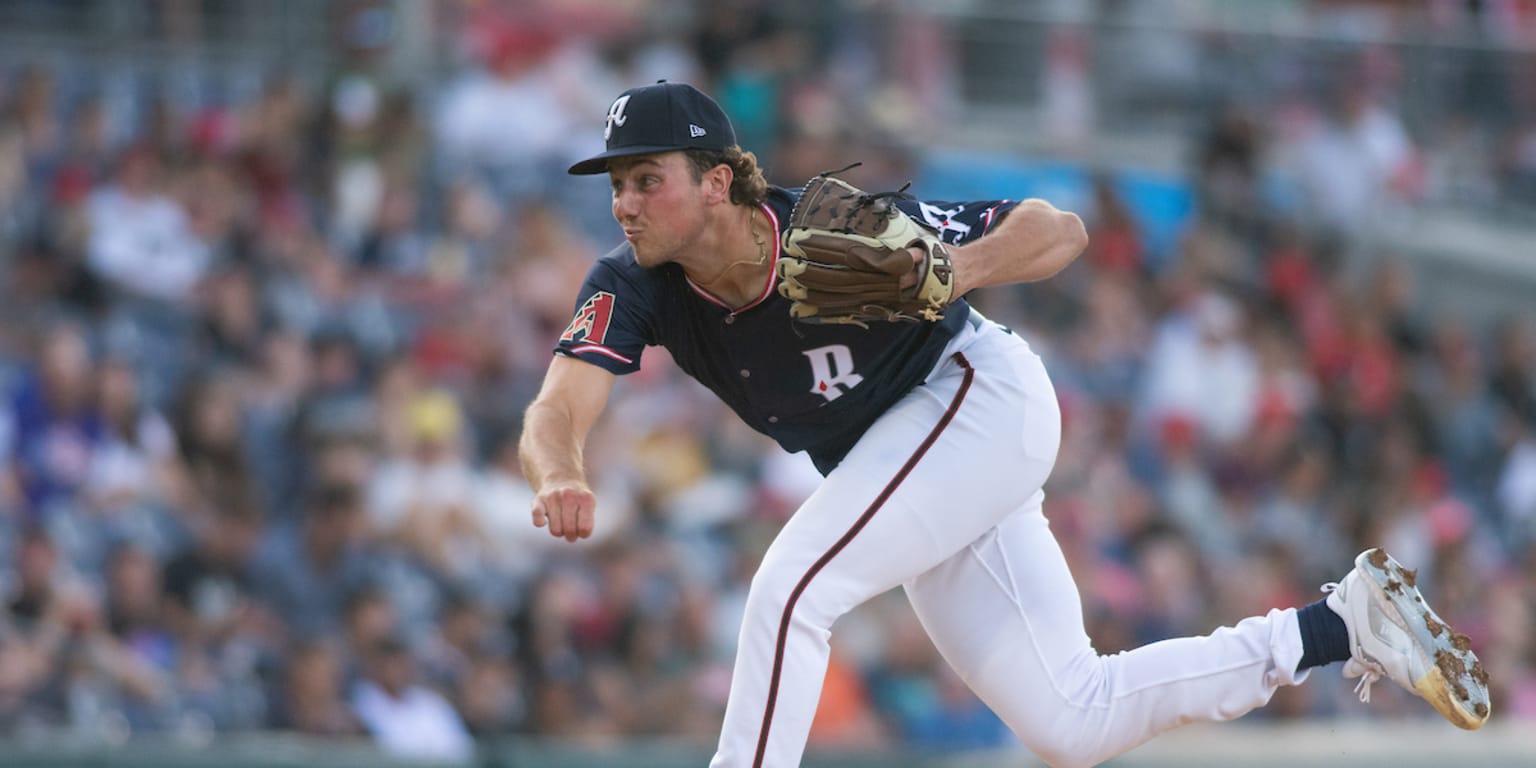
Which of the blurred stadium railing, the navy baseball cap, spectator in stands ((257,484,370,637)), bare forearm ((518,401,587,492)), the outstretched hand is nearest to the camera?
the outstretched hand

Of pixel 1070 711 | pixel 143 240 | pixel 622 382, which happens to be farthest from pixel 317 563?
pixel 1070 711

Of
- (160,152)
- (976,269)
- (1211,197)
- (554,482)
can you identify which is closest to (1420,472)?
(1211,197)

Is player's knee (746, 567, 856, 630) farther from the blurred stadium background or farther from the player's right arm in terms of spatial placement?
the blurred stadium background

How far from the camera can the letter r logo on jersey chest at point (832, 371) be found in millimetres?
5012

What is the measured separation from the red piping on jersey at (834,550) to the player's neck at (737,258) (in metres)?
0.54

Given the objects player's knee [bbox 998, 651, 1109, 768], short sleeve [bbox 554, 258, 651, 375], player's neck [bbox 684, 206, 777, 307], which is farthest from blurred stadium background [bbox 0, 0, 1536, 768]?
player's neck [bbox 684, 206, 777, 307]

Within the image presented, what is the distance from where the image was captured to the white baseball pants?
472cm

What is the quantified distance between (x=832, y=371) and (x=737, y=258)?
1.19 ft

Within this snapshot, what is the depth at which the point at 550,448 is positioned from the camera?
4648 millimetres

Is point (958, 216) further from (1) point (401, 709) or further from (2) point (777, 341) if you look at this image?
(1) point (401, 709)

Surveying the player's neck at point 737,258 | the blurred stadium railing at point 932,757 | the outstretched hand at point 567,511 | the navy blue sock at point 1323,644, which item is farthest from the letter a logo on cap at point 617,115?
the blurred stadium railing at point 932,757

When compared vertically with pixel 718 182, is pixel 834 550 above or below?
below

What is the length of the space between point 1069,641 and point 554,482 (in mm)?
1409

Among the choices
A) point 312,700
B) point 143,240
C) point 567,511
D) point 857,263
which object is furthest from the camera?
point 143,240
